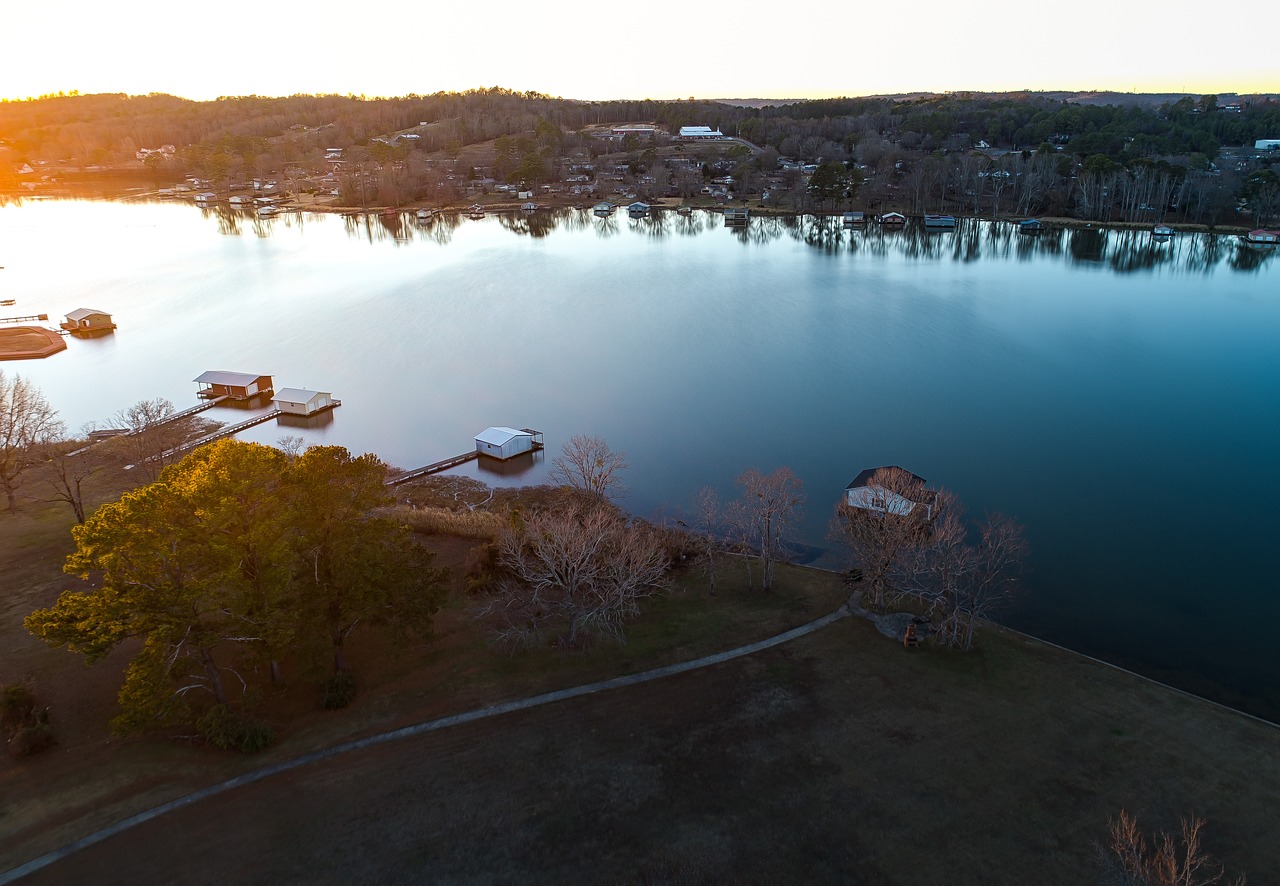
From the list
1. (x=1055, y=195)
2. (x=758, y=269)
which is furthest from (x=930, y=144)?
(x=758, y=269)

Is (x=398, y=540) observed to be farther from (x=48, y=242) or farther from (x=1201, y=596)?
(x=48, y=242)

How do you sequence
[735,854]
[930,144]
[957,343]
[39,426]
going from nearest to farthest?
[735,854], [39,426], [957,343], [930,144]

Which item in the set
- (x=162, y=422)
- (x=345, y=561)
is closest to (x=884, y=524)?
(x=345, y=561)

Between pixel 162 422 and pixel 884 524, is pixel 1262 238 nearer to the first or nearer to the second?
pixel 884 524

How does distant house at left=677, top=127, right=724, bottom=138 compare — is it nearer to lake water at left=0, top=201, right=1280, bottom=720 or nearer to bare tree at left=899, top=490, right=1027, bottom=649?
lake water at left=0, top=201, right=1280, bottom=720

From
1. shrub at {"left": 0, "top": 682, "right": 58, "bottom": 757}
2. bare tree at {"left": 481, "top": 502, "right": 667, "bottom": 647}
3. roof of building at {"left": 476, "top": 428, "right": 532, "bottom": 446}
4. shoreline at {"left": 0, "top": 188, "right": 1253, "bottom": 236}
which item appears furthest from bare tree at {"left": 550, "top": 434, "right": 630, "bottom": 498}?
shoreline at {"left": 0, "top": 188, "right": 1253, "bottom": 236}

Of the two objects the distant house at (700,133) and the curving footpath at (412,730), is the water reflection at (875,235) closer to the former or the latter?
the curving footpath at (412,730)
